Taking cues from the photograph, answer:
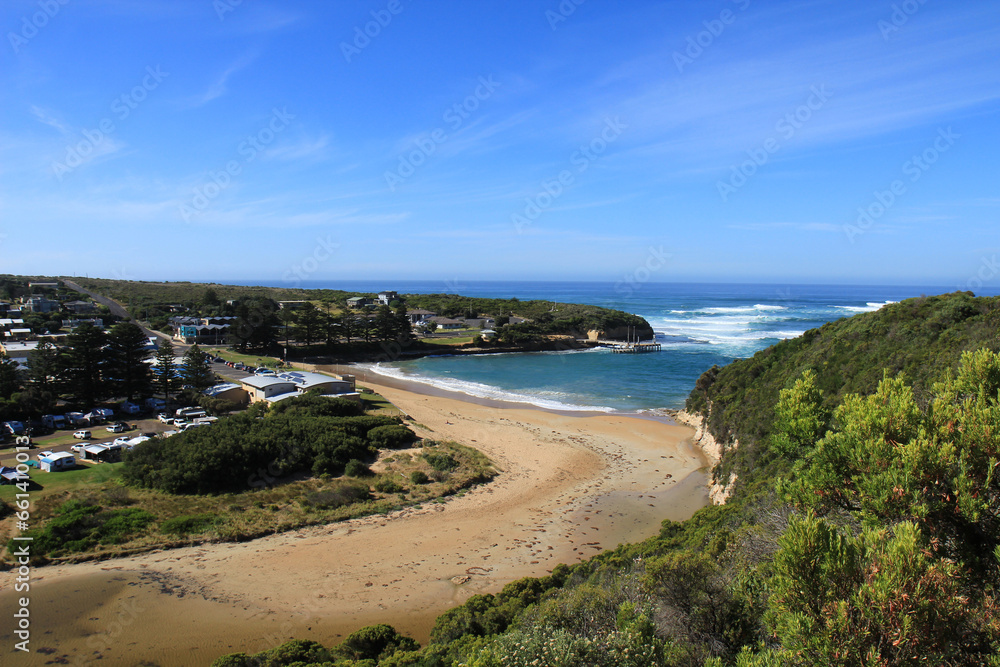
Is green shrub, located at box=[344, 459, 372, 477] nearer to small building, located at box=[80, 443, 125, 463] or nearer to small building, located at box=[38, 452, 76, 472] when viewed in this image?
small building, located at box=[80, 443, 125, 463]

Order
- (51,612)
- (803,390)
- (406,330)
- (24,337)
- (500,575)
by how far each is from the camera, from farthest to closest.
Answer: (406,330) → (24,337) → (500,575) → (51,612) → (803,390)

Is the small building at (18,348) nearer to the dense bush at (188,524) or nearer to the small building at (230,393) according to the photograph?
the small building at (230,393)

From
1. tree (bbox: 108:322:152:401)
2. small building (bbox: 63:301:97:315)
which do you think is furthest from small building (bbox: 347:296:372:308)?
tree (bbox: 108:322:152:401)

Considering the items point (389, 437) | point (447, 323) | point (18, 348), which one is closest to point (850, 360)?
point (389, 437)

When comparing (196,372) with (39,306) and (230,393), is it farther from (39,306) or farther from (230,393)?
(39,306)

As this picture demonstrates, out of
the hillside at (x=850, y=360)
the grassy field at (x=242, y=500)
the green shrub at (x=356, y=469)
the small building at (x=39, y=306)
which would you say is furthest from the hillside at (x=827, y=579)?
the small building at (x=39, y=306)

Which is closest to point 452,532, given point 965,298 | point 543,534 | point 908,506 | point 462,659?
point 543,534

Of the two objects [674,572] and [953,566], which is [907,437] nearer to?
[953,566]
